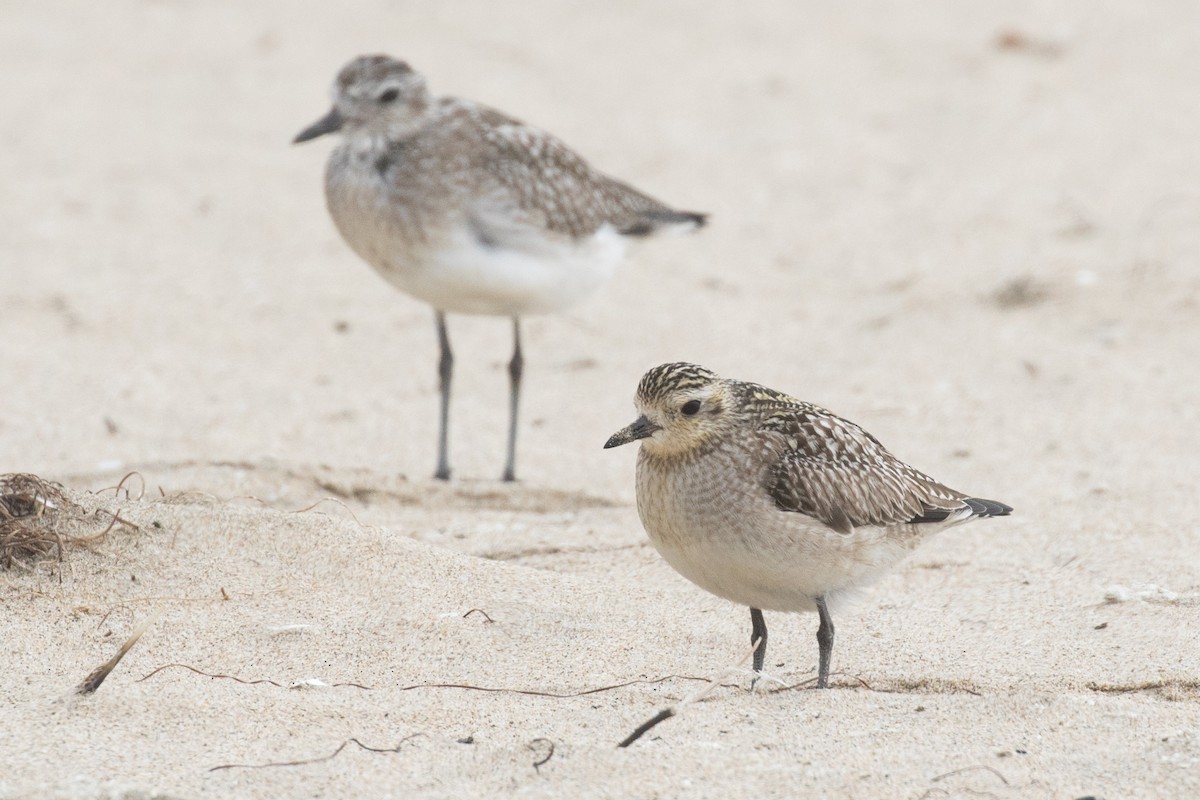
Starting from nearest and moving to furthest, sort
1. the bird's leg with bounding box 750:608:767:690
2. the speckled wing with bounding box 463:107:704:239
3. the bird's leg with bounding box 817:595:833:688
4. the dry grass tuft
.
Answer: the bird's leg with bounding box 817:595:833:688 < the bird's leg with bounding box 750:608:767:690 < the dry grass tuft < the speckled wing with bounding box 463:107:704:239

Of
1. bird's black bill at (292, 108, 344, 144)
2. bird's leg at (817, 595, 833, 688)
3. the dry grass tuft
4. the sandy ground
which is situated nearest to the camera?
the sandy ground

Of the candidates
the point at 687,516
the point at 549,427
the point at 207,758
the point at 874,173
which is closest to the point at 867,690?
the point at 687,516

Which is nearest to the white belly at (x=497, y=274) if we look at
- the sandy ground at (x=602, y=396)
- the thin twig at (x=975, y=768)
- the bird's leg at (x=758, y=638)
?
the sandy ground at (x=602, y=396)

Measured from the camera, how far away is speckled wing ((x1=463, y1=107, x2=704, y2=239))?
8594mm

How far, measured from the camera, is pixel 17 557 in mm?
5836

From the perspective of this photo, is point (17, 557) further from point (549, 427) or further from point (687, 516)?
point (549, 427)

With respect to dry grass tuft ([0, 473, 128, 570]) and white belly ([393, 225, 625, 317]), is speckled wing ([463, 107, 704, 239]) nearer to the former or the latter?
white belly ([393, 225, 625, 317])

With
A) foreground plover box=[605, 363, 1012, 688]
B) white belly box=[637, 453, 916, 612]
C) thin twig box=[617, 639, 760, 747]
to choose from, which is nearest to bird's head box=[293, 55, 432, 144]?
foreground plover box=[605, 363, 1012, 688]

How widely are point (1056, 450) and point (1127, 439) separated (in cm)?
36

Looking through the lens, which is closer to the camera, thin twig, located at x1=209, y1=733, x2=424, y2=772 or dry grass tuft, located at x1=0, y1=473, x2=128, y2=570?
thin twig, located at x1=209, y1=733, x2=424, y2=772

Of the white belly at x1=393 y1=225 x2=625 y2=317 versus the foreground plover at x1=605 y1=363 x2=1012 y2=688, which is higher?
the white belly at x1=393 y1=225 x2=625 y2=317

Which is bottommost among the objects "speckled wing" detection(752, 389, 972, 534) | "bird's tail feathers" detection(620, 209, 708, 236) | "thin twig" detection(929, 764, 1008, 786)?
"thin twig" detection(929, 764, 1008, 786)

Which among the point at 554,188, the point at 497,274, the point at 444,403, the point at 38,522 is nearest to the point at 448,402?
the point at 444,403

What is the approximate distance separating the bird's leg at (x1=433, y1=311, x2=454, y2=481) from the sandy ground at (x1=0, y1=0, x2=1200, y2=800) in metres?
0.15
